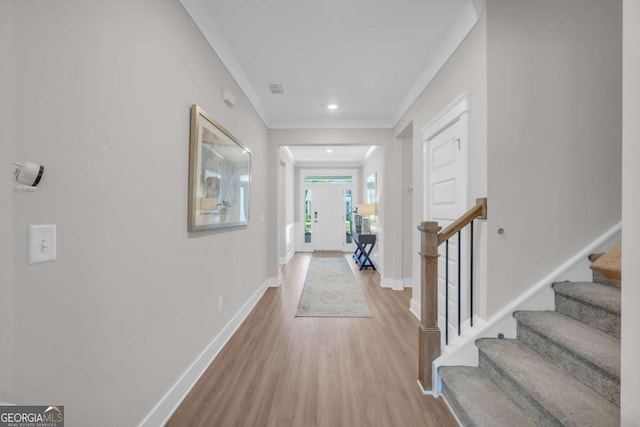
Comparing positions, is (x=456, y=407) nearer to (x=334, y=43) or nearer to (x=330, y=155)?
(x=334, y=43)

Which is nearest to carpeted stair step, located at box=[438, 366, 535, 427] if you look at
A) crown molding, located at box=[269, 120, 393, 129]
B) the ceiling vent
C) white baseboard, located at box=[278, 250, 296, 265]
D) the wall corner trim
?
the wall corner trim

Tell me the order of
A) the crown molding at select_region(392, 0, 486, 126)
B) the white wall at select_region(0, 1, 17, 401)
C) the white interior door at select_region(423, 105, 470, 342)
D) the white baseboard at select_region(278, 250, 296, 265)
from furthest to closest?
1. the white baseboard at select_region(278, 250, 296, 265)
2. the white interior door at select_region(423, 105, 470, 342)
3. the crown molding at select_region(392, 0, 486, 126)
4. the white wall at select_region(0, 1, 17, 401)

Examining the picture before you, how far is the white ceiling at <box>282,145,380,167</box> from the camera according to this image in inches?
235

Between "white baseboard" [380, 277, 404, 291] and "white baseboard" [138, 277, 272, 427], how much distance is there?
2287 mm

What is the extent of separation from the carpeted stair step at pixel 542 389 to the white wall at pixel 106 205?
190cm

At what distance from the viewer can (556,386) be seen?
1.32m

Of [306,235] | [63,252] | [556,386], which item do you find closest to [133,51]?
[63,252]

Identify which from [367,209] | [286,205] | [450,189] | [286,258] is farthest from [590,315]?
[286,205]

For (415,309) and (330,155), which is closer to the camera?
(415,309)

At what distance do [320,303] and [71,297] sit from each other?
2.84 m

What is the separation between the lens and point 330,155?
6660mm

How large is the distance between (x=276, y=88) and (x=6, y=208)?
9.28ft

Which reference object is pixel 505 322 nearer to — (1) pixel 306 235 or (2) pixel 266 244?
(2) pixel 266 244

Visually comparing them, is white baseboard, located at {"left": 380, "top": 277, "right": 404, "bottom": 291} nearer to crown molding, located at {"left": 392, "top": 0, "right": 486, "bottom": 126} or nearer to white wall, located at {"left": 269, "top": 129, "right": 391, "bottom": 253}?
white wall, located at {"left": 269, "top": 129, "right": 391, "bottom": 253}
